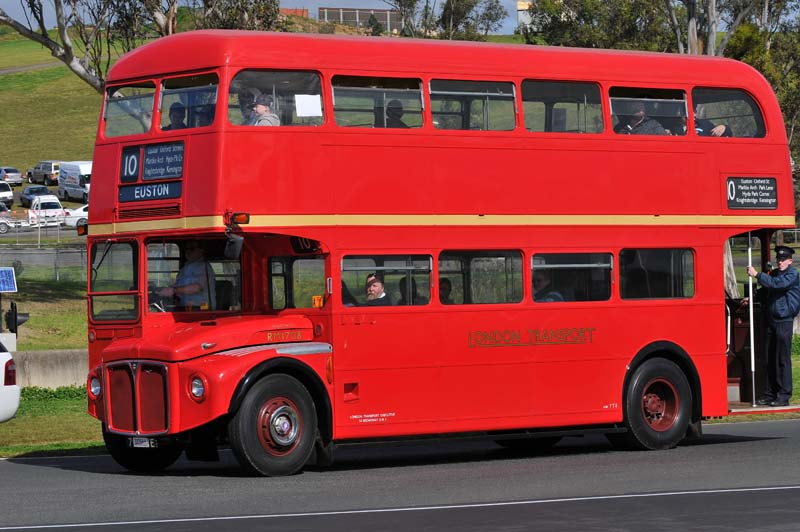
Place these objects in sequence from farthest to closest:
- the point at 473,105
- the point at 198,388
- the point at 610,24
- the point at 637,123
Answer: the point at 610,24 → the point at 637,123 → the point at 473,105 → the point at 198,388

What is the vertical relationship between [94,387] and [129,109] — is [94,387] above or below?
below

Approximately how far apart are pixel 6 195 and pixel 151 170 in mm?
60657

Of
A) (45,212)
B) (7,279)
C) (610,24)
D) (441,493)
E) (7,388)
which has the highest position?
(610,24)

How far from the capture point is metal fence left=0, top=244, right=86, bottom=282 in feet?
127

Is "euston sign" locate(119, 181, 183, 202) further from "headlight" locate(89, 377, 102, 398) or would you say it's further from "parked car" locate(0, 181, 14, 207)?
"parked car" locate(0, 181, 14, 207)

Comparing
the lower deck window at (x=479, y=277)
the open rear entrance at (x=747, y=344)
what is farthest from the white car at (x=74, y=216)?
the lower deck window at (x=479, y=277)

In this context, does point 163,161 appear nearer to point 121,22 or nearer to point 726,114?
point 726,114

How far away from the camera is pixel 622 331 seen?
55.0 feet

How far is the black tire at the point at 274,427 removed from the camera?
14.1 m

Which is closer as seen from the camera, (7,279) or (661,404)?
(661,404)

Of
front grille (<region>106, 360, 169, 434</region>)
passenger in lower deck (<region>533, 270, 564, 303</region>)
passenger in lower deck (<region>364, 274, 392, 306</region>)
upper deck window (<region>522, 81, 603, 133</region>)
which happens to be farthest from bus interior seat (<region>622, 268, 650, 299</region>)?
front grille (<region>106, 360, 169, 434</region>)

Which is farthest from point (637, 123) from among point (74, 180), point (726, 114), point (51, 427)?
point (74, 180)

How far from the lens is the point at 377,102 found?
15.2 metres

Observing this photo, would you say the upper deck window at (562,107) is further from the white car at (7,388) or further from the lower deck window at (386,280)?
the white car at (7,388)
